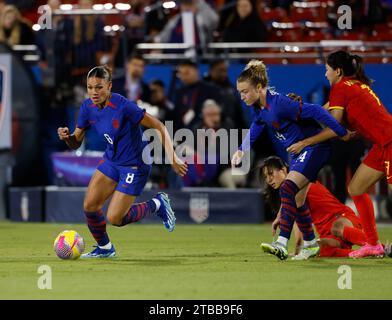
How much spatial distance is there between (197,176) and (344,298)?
8780 mm

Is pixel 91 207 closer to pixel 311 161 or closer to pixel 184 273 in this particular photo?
pixel 184 273

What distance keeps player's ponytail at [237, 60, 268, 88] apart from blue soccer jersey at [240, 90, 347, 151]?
144mm

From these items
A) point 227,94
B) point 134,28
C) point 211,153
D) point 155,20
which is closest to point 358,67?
point 211,153

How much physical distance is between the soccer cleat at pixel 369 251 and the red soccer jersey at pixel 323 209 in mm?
404

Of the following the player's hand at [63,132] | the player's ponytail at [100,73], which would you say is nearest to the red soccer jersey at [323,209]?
the player's ponytail at [100,73]

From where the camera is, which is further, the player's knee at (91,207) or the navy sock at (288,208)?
the player's knee at (91,207)

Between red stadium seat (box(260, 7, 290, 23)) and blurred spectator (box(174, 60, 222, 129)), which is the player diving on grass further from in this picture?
red stadium seat (box(260, 7, 290, 23))

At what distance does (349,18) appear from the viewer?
15.7 metres

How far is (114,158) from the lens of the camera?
386 inches

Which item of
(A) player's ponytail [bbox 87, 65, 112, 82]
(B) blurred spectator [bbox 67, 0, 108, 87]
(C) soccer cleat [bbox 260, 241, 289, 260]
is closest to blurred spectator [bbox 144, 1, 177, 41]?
(B) blurred spectator [bbox 67, 0, 108, 87]

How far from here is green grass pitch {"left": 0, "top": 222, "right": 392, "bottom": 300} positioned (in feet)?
22.9

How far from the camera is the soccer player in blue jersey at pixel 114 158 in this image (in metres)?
9.62

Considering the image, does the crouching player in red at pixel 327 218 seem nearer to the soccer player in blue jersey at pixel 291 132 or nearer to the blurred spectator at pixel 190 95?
the soccer player in blue jersey at pixel 291 132
